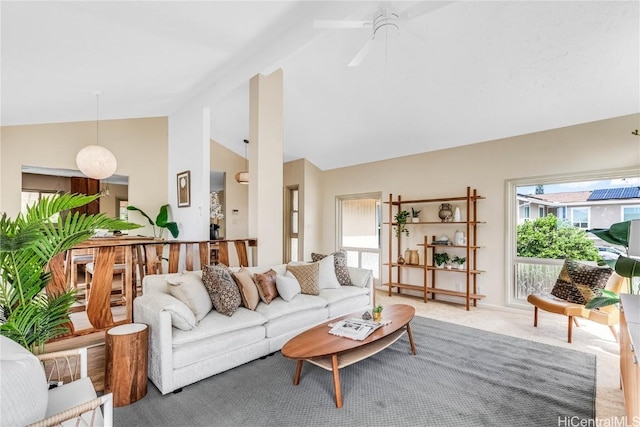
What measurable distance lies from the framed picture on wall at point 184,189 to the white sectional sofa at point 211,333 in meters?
2.40

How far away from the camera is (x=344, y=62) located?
12.8ft

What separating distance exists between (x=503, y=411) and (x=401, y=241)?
3.81 meters

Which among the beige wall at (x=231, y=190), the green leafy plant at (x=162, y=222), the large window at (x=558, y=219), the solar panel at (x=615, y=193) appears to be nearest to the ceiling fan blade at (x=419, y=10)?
the large window at (x=558, y=219)

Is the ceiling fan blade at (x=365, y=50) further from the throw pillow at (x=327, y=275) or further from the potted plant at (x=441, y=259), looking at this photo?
the potted plant at (x=441, y=259)

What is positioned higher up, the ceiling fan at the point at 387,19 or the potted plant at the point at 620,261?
the ceiling fan at the point at 387,19

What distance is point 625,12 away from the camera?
2.56 metres

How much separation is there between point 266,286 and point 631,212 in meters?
4.55

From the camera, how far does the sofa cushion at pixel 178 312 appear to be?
241cm

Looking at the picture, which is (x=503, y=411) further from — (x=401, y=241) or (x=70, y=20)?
(x=70, y=20)

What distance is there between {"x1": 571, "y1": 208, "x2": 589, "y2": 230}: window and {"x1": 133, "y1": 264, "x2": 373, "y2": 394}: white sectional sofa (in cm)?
362

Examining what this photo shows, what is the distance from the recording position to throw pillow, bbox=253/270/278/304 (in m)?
3.24

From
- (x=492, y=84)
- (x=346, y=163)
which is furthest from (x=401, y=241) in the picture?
(x=492, y=84)

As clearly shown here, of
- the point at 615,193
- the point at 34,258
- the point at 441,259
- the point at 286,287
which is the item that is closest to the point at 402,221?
the point at 441,259

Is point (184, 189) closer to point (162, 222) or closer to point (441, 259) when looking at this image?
point (162, 222)
